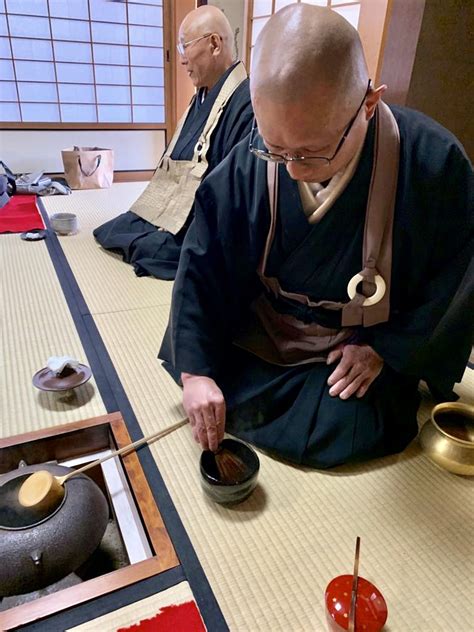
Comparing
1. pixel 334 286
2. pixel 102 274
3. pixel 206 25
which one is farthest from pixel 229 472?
pixel 206 25

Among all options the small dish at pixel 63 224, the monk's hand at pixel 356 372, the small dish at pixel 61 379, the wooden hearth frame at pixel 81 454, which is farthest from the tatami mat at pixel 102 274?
the monk's hand at pixel 356 372

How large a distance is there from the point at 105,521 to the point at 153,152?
5.30 meters

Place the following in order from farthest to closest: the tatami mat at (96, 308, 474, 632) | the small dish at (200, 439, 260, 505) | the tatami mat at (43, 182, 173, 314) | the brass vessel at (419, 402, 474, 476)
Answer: the tatami mat at (43, 182, 173, 314) → the brass vessel at (419, 402, 474, 476) → the small dish at (200, 439, 260, 505) → the tatami mat at (96, 308, 474, 632)

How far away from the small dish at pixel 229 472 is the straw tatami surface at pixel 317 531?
46mm

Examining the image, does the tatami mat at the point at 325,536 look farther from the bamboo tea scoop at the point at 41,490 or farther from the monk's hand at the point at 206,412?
the bamboo tea scoop at the point at 41,490

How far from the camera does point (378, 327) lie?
1.34m

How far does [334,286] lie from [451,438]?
19.7 inches

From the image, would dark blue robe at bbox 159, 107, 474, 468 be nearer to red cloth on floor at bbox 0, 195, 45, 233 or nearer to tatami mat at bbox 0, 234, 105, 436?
tatami mat at bbox 0, 234, 105, 436

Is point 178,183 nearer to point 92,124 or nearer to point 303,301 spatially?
point 303,301

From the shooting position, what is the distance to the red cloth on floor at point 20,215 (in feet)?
10.6

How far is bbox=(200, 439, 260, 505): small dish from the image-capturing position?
1.17 metres

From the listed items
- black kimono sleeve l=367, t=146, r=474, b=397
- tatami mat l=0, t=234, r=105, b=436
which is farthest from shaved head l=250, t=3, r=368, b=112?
tatami mat l=0, t=234, r=105, b=436

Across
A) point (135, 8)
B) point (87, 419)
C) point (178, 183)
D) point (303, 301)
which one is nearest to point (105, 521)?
point (87, 419)

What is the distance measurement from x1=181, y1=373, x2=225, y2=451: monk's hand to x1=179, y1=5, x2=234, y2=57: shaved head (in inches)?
77.5
